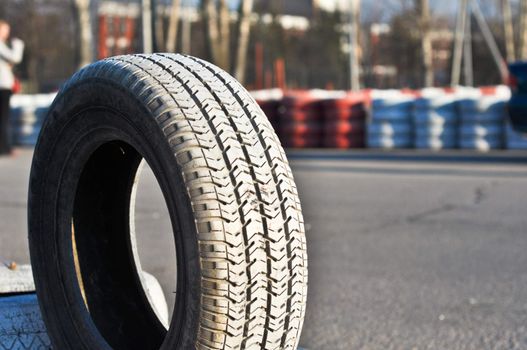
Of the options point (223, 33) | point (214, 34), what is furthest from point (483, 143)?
point (223, 33)

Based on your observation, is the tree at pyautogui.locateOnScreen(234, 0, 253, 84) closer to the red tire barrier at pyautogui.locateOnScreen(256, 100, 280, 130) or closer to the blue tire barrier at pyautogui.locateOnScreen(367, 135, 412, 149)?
the red tire barrier at pyautogui.locateOnScreen(256, 100, 280, 130)

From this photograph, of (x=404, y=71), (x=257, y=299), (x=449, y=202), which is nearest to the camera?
(x=257, y=299)

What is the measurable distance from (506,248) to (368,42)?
5393 cm

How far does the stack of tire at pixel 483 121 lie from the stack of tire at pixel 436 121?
0.80 feet

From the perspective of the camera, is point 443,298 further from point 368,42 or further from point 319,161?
point 368,42

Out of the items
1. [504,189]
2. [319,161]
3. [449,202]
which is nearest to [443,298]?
[449,202]

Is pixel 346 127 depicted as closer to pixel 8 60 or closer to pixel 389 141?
pixel 389 141

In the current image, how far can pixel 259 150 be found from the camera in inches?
96.9

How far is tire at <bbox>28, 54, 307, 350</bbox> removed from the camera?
2.34 m

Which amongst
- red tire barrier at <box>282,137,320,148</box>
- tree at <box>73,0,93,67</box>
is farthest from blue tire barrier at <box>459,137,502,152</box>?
tree at <box>73,0,93,67</box>

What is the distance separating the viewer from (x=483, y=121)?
15750 millimetres

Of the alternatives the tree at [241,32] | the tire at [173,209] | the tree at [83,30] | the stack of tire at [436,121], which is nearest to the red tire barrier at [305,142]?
the stack of tire at [436,121]

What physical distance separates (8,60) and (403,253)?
344 inches

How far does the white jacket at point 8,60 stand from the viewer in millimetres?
13289
